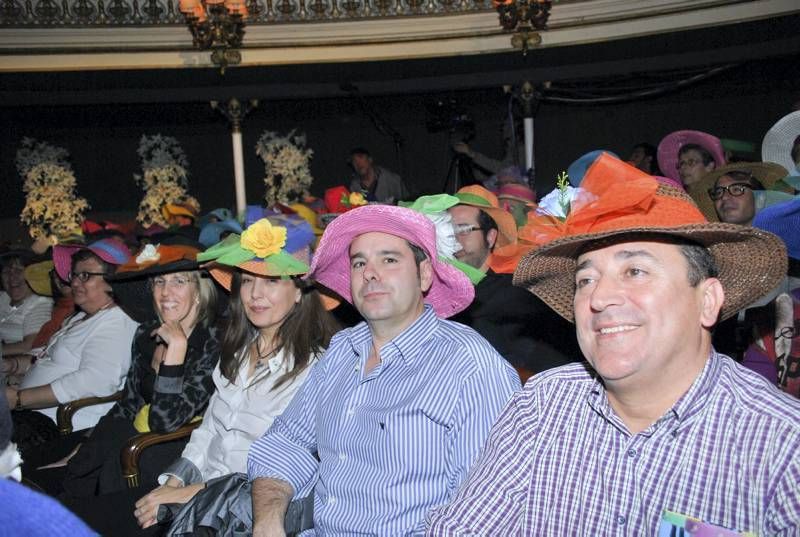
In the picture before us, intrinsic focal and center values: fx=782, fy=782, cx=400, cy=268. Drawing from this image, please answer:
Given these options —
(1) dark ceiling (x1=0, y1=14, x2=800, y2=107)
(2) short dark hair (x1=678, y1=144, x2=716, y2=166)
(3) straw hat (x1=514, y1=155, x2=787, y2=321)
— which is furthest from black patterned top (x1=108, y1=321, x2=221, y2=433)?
(1) dark ceiling (x1=0, y1=14, x2=800, y2=107)

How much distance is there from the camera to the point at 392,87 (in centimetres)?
812

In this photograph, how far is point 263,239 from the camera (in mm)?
2736

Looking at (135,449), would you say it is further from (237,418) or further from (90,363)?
(90,363)

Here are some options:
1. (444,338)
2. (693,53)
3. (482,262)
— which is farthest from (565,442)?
(693,53)

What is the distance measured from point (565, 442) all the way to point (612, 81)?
715 centimetres

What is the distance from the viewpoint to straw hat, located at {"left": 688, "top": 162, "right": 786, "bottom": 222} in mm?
3385

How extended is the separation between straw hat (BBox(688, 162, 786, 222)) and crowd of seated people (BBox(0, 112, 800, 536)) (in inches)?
0.5

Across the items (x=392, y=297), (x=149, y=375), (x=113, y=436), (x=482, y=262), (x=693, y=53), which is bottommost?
(x=113, y=436)

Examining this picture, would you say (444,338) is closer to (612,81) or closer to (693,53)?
(693,53)

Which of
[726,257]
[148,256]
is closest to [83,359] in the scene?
[148,256]

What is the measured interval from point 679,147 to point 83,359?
135 inches

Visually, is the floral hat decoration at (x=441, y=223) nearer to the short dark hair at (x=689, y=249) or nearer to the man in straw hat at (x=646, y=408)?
the man in straw hat at (x=646, y=408)

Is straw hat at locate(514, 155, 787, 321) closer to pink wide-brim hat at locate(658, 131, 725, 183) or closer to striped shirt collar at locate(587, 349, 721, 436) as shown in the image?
striped shirt collar at locate(587, 349, 721, 436)

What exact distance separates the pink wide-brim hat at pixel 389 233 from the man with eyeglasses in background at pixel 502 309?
43cm
